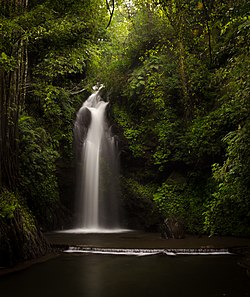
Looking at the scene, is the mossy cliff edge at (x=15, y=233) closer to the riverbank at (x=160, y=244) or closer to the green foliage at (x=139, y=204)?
the riverbank at (x=160, y=244)

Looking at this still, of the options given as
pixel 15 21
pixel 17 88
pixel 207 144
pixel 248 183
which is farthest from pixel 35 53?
pixel 248 183

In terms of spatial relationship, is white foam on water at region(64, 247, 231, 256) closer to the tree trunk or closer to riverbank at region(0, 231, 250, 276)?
riverbank at region(0, 231, 250, 276)

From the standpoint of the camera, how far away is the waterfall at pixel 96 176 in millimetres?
14195

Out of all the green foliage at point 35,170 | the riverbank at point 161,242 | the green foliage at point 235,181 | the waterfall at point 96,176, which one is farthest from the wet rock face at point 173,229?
the green foliage at point 35,170

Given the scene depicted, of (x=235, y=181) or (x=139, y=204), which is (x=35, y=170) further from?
(x=139, y=204)

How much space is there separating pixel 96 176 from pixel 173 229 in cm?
528

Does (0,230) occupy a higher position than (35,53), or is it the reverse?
(35,53)

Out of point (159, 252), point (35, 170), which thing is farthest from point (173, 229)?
point (35, 170)

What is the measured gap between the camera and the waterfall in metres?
14.2

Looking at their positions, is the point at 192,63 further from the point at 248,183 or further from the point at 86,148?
the point at 248,183

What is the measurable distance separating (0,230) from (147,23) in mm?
13829

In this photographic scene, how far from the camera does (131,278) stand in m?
6.20

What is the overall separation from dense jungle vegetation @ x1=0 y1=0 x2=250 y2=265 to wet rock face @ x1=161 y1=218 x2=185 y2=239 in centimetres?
103

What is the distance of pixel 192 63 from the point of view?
14.1 m
